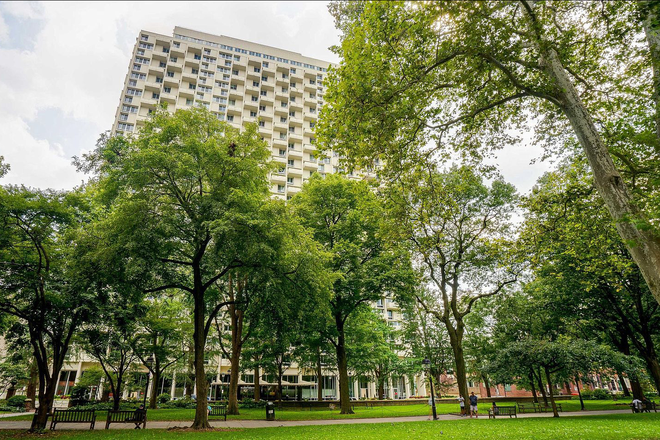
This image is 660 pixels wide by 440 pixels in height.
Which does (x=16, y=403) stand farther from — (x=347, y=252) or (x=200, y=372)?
(x=347, y=252)

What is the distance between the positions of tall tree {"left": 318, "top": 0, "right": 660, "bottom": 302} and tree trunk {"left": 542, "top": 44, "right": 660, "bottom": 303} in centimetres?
2

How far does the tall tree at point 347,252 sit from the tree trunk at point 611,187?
12.6 m

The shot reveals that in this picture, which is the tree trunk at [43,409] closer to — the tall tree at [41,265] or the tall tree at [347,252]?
the tall tree at [41,265]

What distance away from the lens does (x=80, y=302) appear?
14.9 meters

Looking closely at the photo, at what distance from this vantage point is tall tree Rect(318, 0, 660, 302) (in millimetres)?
8289

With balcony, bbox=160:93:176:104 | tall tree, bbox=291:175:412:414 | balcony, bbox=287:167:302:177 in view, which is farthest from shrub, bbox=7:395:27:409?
balcony, bbox=160:93:176:104

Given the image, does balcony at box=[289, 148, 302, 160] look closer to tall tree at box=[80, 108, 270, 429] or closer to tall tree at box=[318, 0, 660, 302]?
tall tree at box=[80, 108, 270, 429]

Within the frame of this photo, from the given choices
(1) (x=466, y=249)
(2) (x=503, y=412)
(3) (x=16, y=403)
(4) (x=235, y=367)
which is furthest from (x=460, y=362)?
(3) (x=16, y=403)

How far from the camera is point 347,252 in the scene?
2375 cm

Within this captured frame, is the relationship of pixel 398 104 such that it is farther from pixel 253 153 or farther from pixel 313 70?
pixel 313 70

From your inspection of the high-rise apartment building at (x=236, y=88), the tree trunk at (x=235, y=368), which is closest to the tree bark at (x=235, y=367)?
the tree trunk at (x=235, y=368)

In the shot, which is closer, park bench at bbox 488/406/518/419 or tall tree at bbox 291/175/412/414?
park bench at bbox 488/406/518/419

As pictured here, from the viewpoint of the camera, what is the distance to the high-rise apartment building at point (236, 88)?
196 ft

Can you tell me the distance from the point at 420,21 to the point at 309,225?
1836 cm
